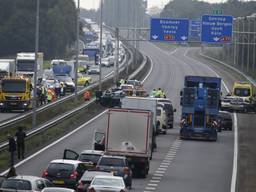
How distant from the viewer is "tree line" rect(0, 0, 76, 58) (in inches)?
5753

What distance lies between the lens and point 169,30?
92625 mm

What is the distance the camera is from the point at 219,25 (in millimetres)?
90250

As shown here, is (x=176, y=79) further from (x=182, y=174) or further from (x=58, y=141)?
(x=182, y=174)

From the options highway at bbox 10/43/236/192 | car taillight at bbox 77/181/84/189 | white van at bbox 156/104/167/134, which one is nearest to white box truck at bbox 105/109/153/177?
highway at bbox 10/43/236/192

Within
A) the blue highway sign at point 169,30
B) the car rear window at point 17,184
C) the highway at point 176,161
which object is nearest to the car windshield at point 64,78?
the blue highway sign at point 169,30

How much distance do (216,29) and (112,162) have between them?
56078 mm

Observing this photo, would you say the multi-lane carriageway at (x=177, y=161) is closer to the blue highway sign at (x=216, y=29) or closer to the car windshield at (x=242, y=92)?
the blue highway sign at (x=216, y=29)

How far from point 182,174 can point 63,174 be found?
10134 mm

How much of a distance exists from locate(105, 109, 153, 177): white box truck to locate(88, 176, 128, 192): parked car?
10316 millimetres

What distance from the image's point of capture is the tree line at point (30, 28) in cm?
14612

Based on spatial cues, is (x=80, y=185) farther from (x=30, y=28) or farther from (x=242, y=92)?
(x=30, y=28)

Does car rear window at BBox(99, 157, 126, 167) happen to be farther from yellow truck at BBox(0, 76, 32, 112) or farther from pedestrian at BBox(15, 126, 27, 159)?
yellow truck at BBox(0, 76, 32, 112)

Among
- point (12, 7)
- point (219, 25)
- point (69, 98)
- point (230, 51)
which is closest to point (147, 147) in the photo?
point (69, 98)

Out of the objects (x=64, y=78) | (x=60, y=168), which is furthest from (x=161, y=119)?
(x=64, y=78)
